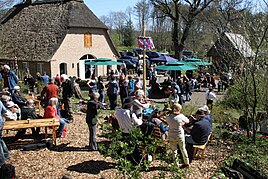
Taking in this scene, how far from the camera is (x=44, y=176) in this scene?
6.18m

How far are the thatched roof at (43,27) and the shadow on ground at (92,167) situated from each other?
57.9 feet

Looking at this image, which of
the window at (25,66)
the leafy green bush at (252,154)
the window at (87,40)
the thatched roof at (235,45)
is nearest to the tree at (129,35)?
the window at (87,40)

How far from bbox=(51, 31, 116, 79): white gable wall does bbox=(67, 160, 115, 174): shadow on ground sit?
57.8 ft

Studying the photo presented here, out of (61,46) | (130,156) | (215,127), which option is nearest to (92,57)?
(61,46)

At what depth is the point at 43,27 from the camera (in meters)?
25.4

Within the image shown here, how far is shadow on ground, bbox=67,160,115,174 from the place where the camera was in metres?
6.49

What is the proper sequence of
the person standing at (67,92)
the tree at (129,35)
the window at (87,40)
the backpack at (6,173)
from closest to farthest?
the backpack at (6,173) < the person standing at (67,92) < the window at (87,40) < the tree at (129,35)

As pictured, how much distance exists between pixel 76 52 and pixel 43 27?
3744mm

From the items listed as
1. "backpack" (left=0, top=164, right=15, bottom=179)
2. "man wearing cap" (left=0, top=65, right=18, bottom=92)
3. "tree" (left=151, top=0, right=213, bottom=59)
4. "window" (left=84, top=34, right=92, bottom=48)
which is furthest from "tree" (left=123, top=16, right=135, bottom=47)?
"backpack" (left=0, top=164, right=15, bottom=179)

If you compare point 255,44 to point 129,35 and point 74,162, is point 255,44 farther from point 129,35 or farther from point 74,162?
point 129,35

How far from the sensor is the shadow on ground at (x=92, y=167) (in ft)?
21.3

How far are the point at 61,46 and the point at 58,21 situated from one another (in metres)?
2.63

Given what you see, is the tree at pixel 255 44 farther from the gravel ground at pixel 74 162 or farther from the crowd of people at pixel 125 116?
the gravel ground at pixel 74 162

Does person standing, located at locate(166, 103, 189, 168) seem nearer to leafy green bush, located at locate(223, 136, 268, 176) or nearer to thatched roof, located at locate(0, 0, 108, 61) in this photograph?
leafy green bush, located at locate(223, 136, 268, 176)
